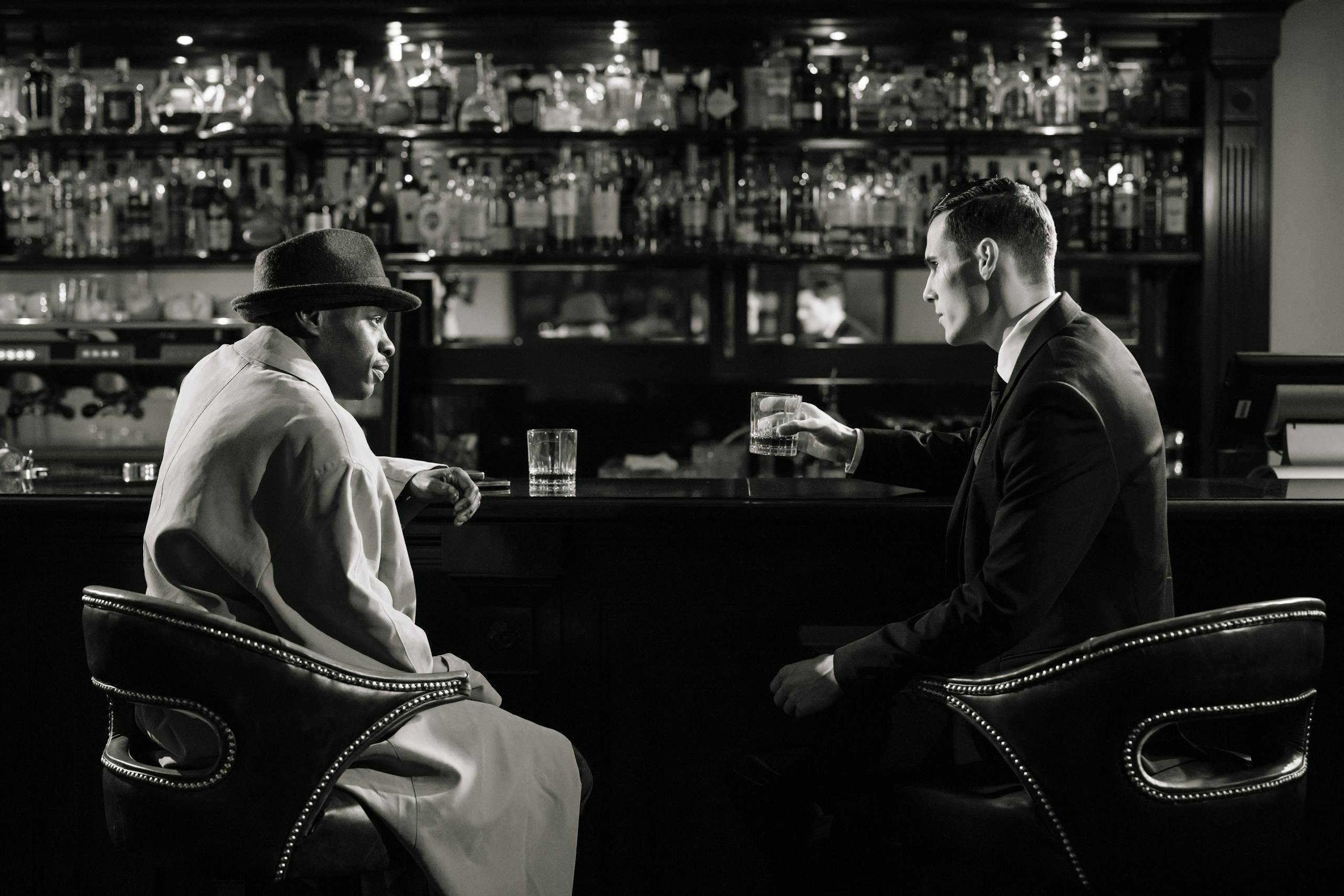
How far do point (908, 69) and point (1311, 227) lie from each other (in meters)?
1.61

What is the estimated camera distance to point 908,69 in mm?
4211

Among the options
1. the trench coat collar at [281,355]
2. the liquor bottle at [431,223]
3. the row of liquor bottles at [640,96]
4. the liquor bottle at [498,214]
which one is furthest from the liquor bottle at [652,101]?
the trench coat collar at [281,355]

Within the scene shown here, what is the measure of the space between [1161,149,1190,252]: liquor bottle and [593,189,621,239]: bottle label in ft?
6.05

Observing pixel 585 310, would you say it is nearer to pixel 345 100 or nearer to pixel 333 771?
pixel 345 100

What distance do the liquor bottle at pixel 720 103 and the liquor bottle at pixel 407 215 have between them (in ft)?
3.33

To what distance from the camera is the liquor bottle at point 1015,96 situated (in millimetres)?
4059

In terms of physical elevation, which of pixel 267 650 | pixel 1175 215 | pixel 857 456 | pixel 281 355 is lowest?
pixel 267 650

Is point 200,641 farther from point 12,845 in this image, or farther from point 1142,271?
point 1142,271

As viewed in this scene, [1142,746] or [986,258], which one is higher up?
[986,258]

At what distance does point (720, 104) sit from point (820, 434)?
222 cm

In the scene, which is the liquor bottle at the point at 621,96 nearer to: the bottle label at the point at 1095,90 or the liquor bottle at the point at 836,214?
the liquor bottle at the point at 836,214

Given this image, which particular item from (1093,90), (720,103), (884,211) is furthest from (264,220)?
(1093,90)

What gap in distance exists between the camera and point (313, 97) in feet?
13.5

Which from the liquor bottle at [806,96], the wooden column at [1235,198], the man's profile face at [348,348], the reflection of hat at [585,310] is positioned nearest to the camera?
the man's profile face at [348,348]
